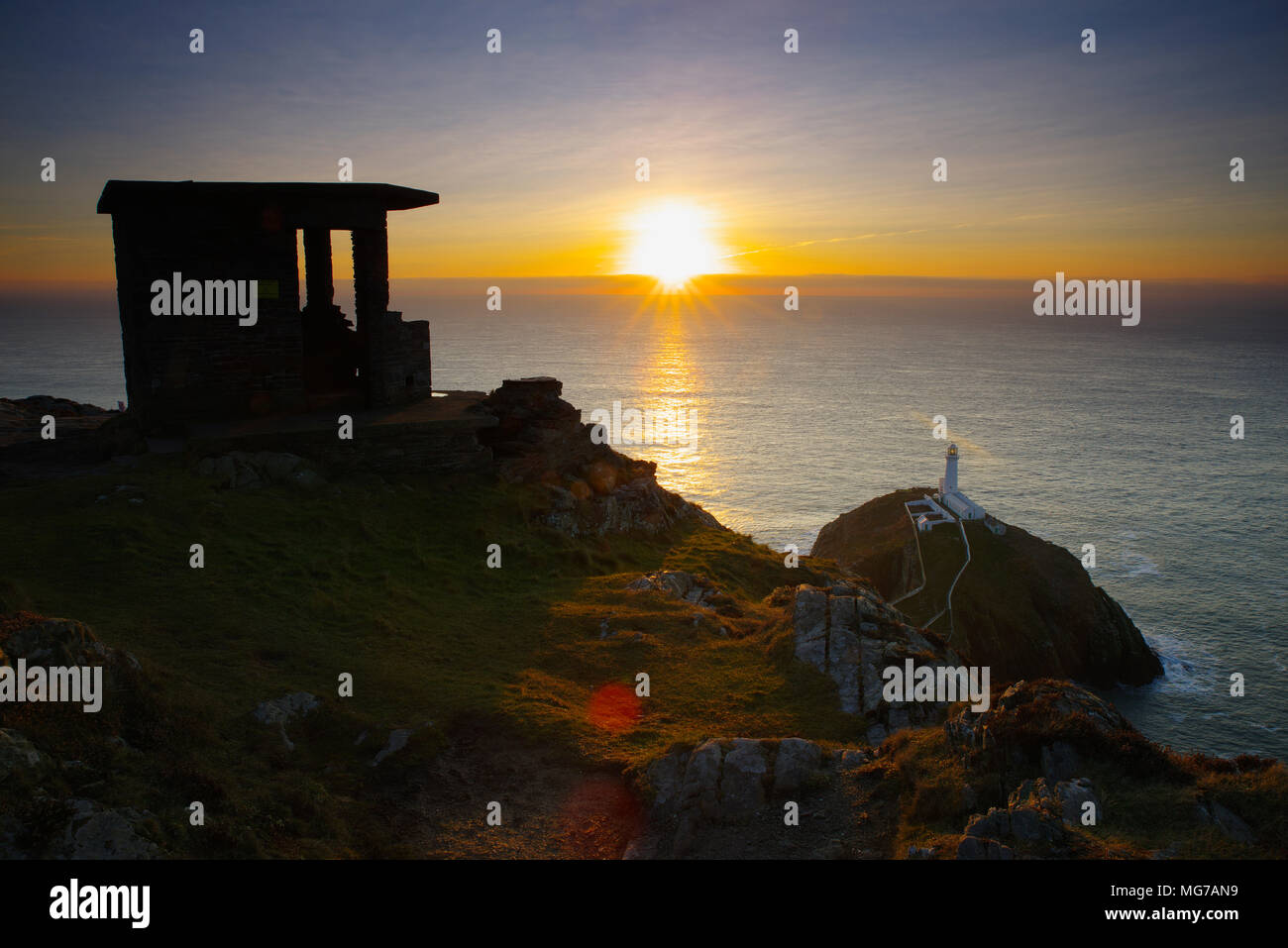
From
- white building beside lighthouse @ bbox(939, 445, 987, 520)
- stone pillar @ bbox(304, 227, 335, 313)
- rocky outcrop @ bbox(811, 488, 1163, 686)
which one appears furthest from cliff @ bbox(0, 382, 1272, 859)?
white building beside lighthouse @ bbox(939, 445, 987, 520)

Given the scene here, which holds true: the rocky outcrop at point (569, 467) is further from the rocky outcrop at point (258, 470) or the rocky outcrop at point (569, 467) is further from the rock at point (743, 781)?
the rock at point (743, 781)

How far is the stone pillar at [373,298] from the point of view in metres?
25.6

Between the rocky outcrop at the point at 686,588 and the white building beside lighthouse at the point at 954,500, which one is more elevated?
the rocky outcrop at the point at 686,588

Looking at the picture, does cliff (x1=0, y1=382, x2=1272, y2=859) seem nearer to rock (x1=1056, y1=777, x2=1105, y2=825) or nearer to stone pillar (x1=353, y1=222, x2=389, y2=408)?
rock (x1=1056, y1=777, x2=1105, y2=825)

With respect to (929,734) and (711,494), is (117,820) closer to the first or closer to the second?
(929,734)

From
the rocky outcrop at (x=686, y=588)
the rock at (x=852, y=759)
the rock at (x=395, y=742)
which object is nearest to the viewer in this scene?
the rock at (x=852, y=759)

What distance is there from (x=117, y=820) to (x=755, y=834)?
7307 millimetres

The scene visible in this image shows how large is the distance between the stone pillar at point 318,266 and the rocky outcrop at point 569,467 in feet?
23.8

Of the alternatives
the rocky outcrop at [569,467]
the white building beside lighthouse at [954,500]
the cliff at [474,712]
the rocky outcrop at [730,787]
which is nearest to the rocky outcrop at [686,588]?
the cliff at [474,712]

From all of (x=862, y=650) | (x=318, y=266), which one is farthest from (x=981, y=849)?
(x=318, y=266)

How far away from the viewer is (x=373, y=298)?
2597 cm

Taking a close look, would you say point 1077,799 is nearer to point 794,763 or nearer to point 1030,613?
point 794,763

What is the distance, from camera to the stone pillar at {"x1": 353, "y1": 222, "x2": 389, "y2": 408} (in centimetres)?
2564

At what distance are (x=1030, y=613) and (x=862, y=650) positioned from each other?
40072mm
